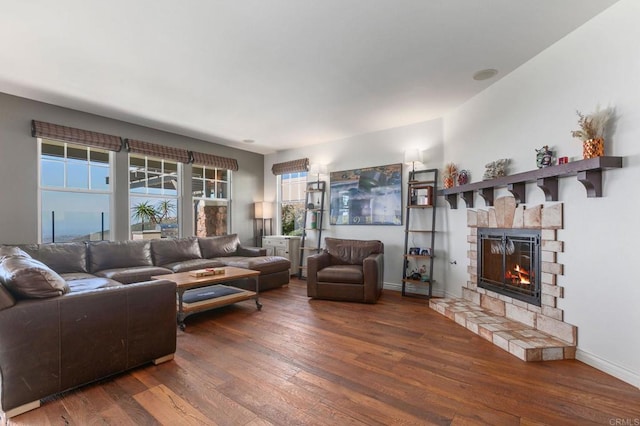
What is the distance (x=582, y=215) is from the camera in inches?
93.5

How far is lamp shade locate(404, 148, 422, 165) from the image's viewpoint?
4.32 m

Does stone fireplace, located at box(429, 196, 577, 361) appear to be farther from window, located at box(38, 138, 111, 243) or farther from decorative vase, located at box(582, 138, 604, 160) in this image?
window, located at box(38, 138, 111, 243)

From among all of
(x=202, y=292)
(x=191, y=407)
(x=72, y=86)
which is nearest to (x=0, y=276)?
(x=191, y=407)

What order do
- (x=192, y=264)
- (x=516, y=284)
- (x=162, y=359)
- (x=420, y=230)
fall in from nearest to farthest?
1. (x=162, y=359)
2. (x=516, y=284)
3. (x=192, y=264)
4. (x=420, y=230)

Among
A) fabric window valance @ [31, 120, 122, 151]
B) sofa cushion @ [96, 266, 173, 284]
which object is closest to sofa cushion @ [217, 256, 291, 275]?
sofa cushion @ [96, 266, 173, 284]

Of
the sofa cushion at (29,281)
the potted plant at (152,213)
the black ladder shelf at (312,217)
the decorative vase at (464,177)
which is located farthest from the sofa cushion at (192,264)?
the decorative vase at (464,177)

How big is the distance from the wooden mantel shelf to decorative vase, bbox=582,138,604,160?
0.31ft

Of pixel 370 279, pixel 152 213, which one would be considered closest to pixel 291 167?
pixel 152 213

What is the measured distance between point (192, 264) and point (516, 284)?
4074mm

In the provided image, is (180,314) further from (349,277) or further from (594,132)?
(594,132)

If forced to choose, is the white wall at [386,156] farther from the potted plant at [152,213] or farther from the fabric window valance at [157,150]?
the potted plant at [152,213]

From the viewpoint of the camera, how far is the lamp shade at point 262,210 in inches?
250

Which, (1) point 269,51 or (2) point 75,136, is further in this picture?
(2) point 75,136

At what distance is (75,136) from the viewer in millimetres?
4027
